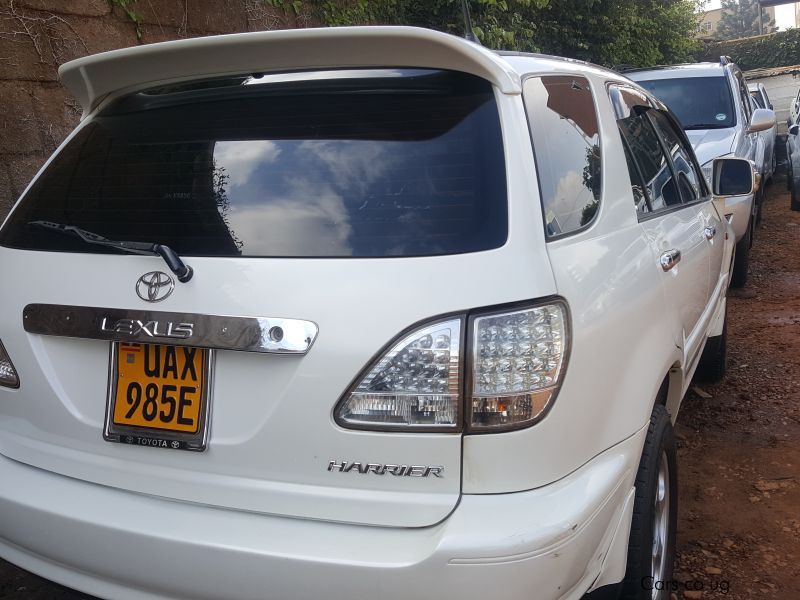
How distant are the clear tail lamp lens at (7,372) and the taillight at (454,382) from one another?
938mm

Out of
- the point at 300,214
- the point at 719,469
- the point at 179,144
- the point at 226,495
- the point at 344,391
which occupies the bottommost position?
the point at 719,469

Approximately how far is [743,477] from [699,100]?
5.10 m

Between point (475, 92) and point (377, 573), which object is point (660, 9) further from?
point (377, 573)

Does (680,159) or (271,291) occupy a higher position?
(680,159)

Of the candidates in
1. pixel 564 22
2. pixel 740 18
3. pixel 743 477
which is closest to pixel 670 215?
pixel 743 477

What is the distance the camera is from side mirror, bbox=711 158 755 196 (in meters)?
3.83

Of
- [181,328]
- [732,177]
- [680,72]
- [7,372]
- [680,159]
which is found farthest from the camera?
[680,72]

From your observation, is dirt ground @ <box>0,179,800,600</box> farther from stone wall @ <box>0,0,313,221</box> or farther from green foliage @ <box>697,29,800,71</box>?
green foliage @ <box>697,29,800,71</box>

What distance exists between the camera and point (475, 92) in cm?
191

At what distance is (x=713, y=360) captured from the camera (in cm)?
448

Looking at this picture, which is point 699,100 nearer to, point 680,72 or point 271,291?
point 680,72

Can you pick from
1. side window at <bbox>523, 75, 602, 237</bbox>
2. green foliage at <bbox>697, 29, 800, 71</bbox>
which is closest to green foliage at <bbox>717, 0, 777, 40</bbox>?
green foliage at <bbox>697, 29, 800, 71</bbox>

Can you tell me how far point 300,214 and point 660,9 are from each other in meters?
12.0

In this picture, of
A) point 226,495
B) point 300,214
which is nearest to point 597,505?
point 226,495
